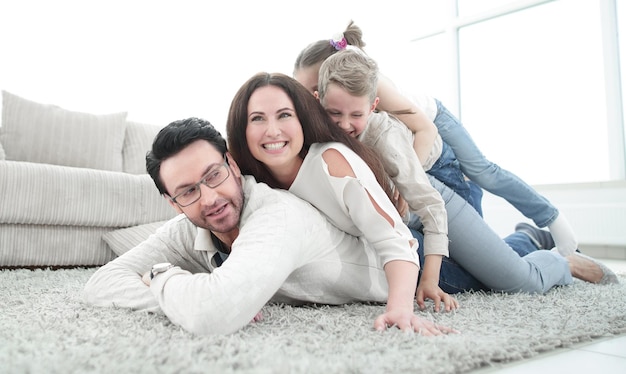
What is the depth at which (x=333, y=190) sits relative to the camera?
134cm

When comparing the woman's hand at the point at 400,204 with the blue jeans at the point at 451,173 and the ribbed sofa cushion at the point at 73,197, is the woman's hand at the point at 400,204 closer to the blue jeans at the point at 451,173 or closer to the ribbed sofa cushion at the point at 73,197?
the blue jeans at the point at 451,173

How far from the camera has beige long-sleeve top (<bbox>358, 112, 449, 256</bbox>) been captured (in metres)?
1.54

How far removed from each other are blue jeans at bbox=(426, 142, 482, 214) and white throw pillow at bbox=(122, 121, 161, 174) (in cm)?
216

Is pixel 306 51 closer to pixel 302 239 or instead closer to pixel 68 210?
pixel 302 239

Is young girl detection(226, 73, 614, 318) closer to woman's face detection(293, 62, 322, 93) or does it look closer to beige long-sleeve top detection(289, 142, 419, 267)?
beige long-sleeve top detection(289, 142, 419, 267)

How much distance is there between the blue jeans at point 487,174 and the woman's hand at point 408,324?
3.63 feet

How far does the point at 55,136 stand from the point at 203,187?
2.34 m

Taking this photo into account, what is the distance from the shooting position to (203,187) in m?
1.28

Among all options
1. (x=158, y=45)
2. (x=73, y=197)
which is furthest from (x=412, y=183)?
(x=158, y=45)

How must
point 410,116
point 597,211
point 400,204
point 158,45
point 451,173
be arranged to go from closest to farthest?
point 400,204
point 410,116
point 451,173
point 597,211
point 158,45

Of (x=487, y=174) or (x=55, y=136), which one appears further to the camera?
(x=55, y=136)

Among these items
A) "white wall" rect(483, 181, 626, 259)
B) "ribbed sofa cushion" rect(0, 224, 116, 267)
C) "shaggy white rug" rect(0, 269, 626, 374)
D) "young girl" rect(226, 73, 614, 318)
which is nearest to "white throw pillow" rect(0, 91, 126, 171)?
"ribbed sofa cushion" rect(0, 224, 116, 267)

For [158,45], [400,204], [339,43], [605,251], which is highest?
[158,45]

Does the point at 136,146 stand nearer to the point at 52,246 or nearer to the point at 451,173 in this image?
the point at 52,246
